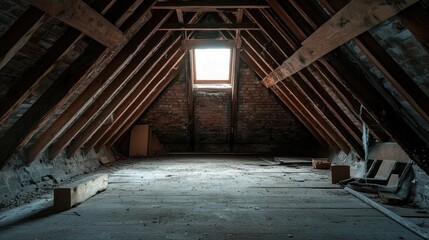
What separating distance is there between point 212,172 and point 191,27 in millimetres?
2653

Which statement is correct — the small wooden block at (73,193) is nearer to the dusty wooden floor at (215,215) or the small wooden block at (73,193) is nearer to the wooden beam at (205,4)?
the dusty wooden floor at (215,215)

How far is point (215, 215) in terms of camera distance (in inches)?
111

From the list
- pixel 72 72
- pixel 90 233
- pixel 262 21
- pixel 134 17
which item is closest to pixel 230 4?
pixel 262 21

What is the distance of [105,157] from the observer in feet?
23.9

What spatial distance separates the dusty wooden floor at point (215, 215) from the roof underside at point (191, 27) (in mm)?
1039

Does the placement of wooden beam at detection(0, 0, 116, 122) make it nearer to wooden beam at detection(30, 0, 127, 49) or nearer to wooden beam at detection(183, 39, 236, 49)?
wooden beam at detection(30, 0, 127, 49)

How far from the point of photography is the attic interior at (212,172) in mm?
2365

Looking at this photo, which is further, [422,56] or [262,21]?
[262,21]

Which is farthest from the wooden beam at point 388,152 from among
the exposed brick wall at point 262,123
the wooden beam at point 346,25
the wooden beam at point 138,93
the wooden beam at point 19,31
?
the wooden beam at point 19,31

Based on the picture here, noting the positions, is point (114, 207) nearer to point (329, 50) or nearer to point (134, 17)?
point (134, 17)

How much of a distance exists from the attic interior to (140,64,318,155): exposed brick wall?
1890mm

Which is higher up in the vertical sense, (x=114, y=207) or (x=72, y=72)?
(x=72, y=72)

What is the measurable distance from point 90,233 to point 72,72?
1836 mm

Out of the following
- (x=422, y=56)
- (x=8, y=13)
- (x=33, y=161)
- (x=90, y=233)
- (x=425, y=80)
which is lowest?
(x=90, y=233)
